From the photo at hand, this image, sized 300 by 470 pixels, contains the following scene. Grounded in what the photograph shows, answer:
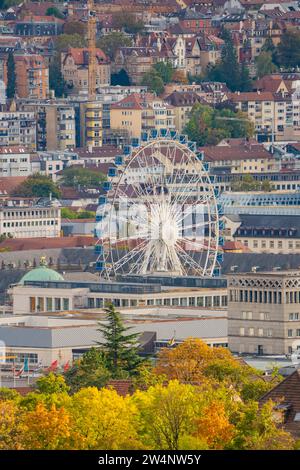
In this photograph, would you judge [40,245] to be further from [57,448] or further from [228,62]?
[57,448]

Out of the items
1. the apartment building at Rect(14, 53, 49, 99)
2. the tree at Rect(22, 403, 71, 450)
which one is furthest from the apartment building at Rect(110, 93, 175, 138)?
the tree at Rect(22, 403, 71, 450)

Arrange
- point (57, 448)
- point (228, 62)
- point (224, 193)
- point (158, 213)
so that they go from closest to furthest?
1. point (57, 448)
2. point (158, 213)
3. point (224, 193)
4. point (228, 62)

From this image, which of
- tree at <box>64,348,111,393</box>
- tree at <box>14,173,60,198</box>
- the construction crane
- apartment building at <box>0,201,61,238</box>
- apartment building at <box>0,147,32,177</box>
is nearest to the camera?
tree at <box>64,348,111,393</box>

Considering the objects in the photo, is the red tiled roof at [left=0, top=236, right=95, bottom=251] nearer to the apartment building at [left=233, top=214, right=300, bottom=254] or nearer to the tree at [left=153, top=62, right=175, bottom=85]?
the apartment building at [left=233, top=214, right=300, bottom=254]

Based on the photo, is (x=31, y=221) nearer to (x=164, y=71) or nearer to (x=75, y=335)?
(x=164, y=71)

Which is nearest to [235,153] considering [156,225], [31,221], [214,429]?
[31,221]
